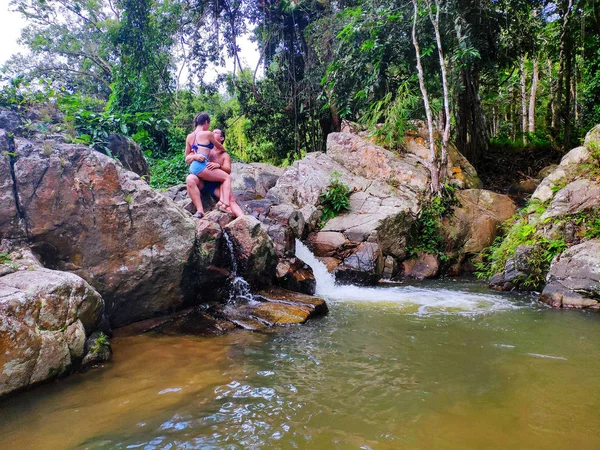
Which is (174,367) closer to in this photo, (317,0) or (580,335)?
(580,335)

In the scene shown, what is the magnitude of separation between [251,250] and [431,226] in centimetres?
554

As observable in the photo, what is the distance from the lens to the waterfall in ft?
26.0

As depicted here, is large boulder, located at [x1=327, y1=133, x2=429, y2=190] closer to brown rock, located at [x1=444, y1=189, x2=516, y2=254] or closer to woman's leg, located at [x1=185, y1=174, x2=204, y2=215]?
brown rock, located at [x1=444, y1=189, x2=516, y2=254]

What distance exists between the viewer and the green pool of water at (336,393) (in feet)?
8.30

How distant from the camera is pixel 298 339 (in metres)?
4.64

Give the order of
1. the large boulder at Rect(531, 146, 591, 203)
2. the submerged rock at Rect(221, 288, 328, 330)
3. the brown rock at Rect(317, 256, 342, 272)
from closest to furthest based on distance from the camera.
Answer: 1. the submerged rock at Rect(221, 288, 328, 330)
2. the large boulder at Rect(531, 146, 591, 203)
3. the brown rock at Rect(317, 256, 342, 272)

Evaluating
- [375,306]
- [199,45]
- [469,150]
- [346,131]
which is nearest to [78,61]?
[199,45]

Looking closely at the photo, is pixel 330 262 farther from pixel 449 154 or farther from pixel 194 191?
pixel 449 154

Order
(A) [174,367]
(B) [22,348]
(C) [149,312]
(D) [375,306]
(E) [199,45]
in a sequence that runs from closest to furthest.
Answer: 1. (B) [22,348]
2. (A) [174,367]
3. (C) [149,312]
4. (D) [375,306]
5. (E) [199,45]

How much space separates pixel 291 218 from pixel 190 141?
2.81 meters

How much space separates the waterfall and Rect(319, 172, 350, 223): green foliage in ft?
4.58

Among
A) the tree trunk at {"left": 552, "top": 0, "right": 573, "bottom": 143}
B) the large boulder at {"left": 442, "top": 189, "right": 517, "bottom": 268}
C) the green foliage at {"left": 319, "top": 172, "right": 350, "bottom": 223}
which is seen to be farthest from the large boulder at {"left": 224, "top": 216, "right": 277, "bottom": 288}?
the tree trunk at {"left": 552, "top": 0, "right": 573, "bottom": 143}

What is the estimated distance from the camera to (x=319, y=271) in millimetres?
8352

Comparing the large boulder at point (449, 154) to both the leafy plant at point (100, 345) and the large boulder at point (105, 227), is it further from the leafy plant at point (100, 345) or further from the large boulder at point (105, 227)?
the leafy plant at point (100, 345)
